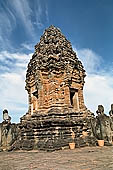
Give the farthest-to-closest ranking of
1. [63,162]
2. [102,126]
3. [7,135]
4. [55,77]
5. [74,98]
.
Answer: [74,98] → [55,77] → [7,135] → [102,126] → [63,162]

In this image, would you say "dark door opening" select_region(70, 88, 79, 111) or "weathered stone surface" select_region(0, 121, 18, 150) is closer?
"weathered stone surface" select_region(0, 121, 18, 150)

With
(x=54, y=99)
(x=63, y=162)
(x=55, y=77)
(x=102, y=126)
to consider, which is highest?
(x=55, y=77)

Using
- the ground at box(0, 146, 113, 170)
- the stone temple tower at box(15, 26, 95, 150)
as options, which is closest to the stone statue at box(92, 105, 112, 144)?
the stone temple tower at box(15, 26, 95, 150)

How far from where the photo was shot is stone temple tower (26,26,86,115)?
10.9 meters

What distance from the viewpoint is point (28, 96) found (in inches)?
522

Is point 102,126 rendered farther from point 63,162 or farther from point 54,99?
point 63,162

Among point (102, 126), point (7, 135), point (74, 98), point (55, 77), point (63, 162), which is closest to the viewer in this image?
point (63, 162)

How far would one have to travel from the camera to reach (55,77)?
37.5 ft

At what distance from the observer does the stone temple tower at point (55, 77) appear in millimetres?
10891

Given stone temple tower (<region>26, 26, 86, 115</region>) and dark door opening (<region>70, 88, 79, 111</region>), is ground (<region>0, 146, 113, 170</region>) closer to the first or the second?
stone temple tower (<region>26, 26, 86, 115</region>)

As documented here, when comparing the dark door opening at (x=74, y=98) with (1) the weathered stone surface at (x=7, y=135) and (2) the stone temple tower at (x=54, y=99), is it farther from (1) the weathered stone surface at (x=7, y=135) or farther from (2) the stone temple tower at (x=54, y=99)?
(1) the weathered stone surface at (x=7, y=135)

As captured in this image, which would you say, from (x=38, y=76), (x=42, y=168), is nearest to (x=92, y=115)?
(x=38, y=76)

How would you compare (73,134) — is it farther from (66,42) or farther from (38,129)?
(66,42)

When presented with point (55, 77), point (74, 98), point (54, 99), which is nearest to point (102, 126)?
point (54, 99)
